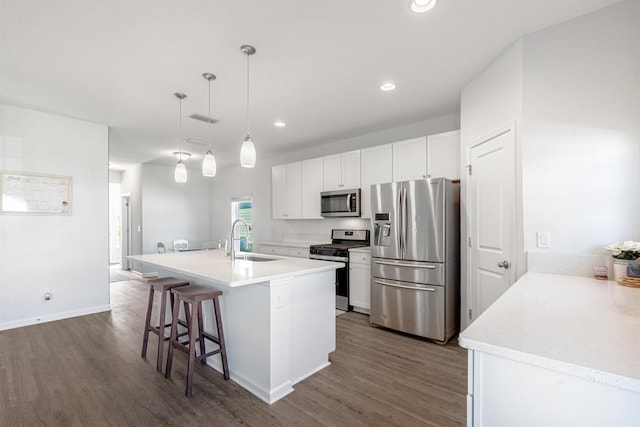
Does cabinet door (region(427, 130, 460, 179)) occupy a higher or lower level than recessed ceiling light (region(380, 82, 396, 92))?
lower

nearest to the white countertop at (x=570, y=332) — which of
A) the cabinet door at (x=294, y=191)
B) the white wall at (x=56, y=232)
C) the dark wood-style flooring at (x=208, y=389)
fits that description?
the dark wood-style flooring at (x=208, y=389)

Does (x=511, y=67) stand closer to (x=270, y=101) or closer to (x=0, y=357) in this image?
(x=270, y=101)

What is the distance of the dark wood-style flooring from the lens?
6.33 ft

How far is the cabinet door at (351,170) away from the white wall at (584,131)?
2.45m

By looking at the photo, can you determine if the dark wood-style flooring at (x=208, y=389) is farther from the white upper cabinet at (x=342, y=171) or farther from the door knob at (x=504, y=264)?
the white upper cabinet at (x=342, y=171)

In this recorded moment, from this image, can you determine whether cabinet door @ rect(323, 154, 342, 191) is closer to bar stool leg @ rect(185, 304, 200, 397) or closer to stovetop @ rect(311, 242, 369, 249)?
stovetop @ rect(311, 242, 369, 249)

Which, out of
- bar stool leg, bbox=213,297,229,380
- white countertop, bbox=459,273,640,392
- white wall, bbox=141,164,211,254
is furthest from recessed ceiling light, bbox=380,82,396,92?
white wall, bbox=141,164,211,254

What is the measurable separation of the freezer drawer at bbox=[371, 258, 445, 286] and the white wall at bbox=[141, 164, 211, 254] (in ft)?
18.6

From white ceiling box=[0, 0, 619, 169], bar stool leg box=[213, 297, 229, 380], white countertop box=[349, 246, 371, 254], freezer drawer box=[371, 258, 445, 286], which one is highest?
white ceiling box=[0, 0, 619, 169]

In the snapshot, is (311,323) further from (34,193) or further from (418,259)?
(34,193)

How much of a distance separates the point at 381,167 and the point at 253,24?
256cm

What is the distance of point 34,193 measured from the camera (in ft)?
12.2

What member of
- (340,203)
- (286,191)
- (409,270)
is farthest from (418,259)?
(286,191)

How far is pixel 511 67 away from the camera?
2359 mm
